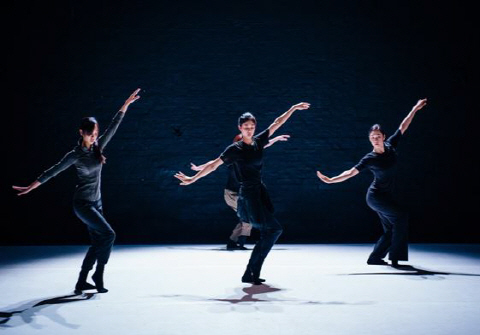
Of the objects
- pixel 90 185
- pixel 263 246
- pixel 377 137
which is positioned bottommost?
pixel 263 246

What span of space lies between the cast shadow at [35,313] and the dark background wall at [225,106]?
432 cm

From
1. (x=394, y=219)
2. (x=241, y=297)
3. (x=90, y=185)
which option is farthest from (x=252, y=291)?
(x=394, y=219)

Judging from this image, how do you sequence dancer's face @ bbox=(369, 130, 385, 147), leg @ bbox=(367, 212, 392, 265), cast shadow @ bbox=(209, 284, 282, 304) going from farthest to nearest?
leg @ bbox=(367, 212, 392, 265)
dancer's face @ bbox=(369, 130, 385, 147)
cast shadow @ bbox=(209, 284, 282, 304)

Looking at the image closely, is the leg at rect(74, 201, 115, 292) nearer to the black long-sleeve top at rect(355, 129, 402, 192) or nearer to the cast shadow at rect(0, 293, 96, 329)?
the cast shadow at rect(0, 293, 96, 329)

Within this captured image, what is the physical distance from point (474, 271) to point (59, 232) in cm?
656

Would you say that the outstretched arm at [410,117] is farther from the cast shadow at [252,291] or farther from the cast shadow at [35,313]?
the cast shadow at [35,313]

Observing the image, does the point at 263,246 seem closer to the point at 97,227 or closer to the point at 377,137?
the point at 97,227

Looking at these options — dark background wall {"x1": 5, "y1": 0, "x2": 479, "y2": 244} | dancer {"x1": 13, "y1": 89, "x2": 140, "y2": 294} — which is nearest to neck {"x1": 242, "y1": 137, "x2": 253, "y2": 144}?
dancer {"x1": 13, "y1": 89, "x2": 140, "y2": 294}

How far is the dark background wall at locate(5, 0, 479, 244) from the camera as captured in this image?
27.9 ft

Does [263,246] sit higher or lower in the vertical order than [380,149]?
lower

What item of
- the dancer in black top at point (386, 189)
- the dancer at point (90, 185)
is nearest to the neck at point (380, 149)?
the dancer in black top at point (386, 189)

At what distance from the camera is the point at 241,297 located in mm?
4246

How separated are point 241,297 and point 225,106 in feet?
16.0

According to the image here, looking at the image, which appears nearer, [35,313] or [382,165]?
[35,313]
